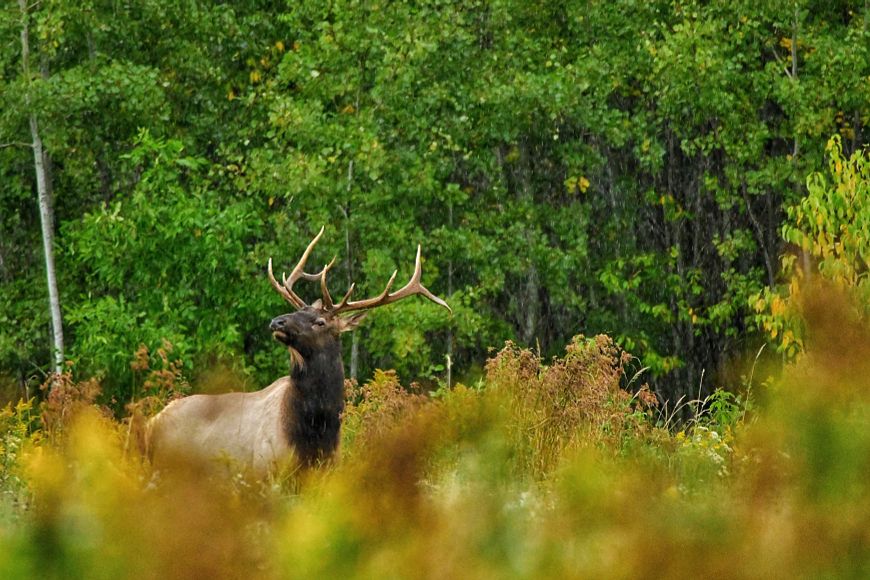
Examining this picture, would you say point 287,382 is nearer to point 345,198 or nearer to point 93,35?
point 345,198

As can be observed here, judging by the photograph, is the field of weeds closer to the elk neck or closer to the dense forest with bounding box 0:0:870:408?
the elk neck

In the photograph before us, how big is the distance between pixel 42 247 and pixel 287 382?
1470 centimetres

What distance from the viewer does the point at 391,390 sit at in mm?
11195

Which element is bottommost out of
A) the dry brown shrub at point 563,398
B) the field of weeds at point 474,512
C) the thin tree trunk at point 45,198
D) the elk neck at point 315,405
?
the thin tree trunk at point 45,198

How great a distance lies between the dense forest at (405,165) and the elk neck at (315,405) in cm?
485

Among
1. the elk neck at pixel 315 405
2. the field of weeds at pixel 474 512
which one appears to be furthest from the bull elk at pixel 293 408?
the field of weeds at pixel 474 512

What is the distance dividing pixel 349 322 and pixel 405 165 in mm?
9310

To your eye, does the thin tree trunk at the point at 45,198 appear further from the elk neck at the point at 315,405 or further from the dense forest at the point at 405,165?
the elk neck at the point at 315,405

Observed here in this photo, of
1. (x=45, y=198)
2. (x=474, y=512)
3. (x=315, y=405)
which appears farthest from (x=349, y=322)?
(x=45, y=198)

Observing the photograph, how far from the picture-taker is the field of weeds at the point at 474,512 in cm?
364

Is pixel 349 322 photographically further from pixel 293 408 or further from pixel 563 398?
pixel 563 398

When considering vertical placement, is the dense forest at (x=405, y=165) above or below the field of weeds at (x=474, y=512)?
below

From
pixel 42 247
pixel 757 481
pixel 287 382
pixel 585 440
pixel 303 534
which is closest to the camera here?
pixel 303 534

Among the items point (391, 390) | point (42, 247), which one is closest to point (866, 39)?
point (42, 247)
